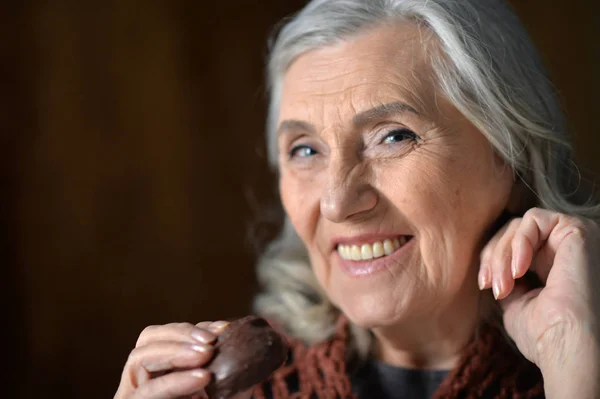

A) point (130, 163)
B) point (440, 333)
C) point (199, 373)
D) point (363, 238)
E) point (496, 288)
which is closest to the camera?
point (199, 373)

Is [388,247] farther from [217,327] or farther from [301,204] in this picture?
[217,327]

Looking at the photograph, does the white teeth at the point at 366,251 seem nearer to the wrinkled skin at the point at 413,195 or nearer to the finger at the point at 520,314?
the wrinkled skin at the point at 413,195

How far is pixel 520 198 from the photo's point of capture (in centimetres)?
145

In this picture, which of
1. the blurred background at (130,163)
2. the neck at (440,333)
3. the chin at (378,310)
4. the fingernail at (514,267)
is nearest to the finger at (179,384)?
the chin at (378,310)

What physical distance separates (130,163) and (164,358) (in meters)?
1.03

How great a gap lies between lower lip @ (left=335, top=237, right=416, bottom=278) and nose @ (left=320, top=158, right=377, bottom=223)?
11 cm

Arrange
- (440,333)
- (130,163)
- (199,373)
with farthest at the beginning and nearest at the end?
(130,163) → (440,333) → (199,373)

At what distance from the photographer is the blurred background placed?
188 cm

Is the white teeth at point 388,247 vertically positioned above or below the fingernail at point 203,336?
above

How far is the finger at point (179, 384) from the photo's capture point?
3.65 ft

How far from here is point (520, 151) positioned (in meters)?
1.37

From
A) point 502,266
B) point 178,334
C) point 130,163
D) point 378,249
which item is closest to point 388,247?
point 378,249

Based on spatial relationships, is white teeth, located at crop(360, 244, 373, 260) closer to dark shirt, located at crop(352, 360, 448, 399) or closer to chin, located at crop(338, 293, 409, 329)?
chin, located at crop(338, 293, 409, 329)

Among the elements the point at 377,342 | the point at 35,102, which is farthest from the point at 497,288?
the point at 35,102
